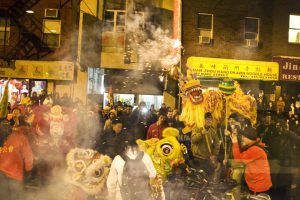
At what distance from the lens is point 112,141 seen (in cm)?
435

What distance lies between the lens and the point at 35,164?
4375 millimetres

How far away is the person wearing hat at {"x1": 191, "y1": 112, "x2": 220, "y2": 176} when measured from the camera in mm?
4562

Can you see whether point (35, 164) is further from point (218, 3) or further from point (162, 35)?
point (218, 3)

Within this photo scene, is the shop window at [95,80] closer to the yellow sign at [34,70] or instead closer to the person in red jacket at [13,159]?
the yellow sign at [34,70]

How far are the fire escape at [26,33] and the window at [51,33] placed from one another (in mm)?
141

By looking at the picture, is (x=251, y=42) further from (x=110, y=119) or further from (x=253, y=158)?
(x=110, y=119)

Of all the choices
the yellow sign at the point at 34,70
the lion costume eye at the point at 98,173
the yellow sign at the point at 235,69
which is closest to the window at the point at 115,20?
the yellow sign at the point at 34,70

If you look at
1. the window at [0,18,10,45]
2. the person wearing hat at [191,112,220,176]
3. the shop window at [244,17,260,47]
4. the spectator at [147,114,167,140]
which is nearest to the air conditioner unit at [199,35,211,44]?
the shop window at [244,17,260,47]

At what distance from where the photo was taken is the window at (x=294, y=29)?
977 centimetres

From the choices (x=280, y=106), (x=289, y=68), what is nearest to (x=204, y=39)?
(x=289, y=68)

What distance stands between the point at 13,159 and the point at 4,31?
8545 millimetres

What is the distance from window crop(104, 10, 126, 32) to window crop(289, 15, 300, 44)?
15.9 ft

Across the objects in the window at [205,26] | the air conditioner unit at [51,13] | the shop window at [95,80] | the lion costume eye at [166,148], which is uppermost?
the air conditioner unit at [51,13]

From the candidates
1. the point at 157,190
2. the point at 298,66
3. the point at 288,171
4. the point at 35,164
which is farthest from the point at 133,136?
the point at 298,66
